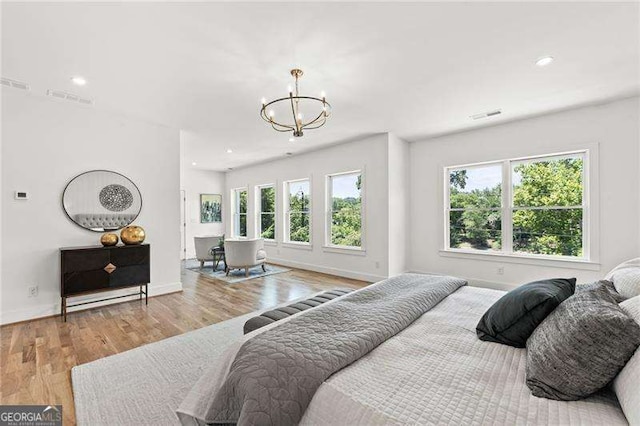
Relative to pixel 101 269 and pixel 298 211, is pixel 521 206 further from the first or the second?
pixel 101 269

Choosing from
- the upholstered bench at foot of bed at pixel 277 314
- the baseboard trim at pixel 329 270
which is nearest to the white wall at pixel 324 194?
the baseboard trim at pixel 329 270

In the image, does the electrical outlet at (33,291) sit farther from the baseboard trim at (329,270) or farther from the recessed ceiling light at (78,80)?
the baseboard trim at (329,270)

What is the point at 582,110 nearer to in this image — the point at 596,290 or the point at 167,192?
the point at 596,290

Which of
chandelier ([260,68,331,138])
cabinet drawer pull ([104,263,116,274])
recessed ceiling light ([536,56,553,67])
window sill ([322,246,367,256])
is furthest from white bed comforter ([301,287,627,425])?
window sill ([322,246,367,256])

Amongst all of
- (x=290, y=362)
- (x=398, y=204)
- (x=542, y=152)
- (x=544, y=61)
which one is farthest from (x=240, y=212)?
(x=290, y=362)

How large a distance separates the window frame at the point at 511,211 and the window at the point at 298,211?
294 centimetres

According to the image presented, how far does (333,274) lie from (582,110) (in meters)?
4.74

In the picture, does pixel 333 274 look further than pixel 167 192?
Yes

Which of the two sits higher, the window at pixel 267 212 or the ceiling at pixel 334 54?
the ceiling at pixel 334 54

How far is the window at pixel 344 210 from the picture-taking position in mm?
5828

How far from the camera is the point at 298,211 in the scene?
7.03 meters

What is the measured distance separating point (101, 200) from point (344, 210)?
13.5 ft

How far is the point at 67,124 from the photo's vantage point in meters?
3.76

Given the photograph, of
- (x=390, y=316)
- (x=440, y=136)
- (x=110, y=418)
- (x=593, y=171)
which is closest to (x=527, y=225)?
(x=593, y=171)
